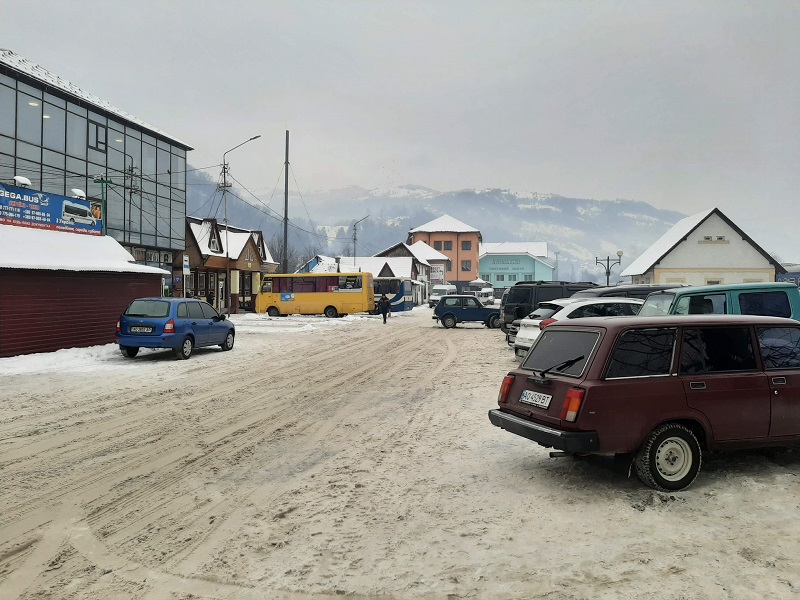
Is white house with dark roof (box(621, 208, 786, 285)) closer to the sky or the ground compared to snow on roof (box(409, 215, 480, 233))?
closer to the ground

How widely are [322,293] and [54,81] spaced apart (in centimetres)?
2035

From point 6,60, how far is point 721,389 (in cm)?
3382

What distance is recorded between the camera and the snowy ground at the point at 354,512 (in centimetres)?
364

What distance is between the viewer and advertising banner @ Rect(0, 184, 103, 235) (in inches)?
648

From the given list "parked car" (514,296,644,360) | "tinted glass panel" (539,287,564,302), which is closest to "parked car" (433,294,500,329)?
"tinted glass panel" (539,287,564,302)

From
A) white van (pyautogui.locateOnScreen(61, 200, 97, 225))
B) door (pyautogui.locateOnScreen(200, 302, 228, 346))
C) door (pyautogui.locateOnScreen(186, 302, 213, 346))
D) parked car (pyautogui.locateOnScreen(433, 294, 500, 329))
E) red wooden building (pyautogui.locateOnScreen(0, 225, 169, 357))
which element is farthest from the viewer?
parked car (pyautogui.locateOnScreen(433, 294, 500, 329))

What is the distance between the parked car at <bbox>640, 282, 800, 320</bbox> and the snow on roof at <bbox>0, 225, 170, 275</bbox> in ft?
52.1

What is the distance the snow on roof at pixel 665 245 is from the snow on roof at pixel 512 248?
6913 cm

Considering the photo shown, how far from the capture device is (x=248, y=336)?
2408cm

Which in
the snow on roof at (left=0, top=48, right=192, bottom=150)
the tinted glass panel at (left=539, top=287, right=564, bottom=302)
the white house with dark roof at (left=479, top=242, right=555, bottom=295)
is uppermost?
the snow on roof at (left=0, top=48, right=192, bottom=150)

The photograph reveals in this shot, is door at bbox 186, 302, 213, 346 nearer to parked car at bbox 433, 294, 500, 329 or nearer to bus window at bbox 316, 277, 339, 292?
parked car at bbox 433, 294, 500, 329

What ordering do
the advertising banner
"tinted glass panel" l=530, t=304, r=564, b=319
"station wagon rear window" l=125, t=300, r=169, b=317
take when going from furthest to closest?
the advertising banner
"station wagon rear window" l=125, t=300, r=169, b=317
"tinted glass panel" l=530, t=304, r=564, b=319

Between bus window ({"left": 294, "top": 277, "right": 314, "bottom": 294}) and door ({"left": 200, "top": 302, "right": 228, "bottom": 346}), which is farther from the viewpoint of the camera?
bus window ({"left": 294, "top": 277, "right": 314, "bottom": 294})

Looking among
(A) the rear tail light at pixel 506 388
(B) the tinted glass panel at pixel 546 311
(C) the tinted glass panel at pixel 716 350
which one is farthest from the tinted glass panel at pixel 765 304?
(A) the rear tail light at pixel 506 388
